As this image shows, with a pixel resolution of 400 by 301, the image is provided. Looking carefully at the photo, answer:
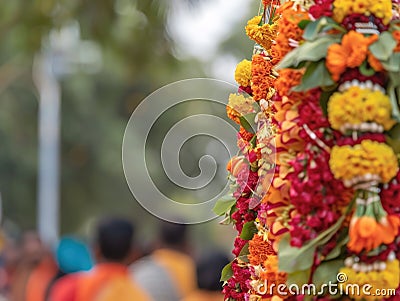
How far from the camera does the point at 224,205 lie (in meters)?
3.19

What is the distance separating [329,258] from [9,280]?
23.6 feet

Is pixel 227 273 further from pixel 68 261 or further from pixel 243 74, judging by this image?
pixel 68 261

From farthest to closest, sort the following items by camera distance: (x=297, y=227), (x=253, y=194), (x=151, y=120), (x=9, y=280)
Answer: (x=9, y=280), (x=151, y=120), (x=253, y=194), (x=297, y=227)

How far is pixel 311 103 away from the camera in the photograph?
2.57m

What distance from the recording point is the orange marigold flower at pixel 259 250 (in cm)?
295

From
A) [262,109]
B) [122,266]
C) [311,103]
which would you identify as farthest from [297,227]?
[122,266]

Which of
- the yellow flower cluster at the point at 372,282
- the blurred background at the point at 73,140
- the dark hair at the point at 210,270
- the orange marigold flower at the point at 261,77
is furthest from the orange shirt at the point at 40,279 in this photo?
the blurred background at the point at 73,140

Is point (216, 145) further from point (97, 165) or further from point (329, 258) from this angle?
point (97, 165)

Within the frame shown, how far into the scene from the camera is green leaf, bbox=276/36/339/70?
2.51 m

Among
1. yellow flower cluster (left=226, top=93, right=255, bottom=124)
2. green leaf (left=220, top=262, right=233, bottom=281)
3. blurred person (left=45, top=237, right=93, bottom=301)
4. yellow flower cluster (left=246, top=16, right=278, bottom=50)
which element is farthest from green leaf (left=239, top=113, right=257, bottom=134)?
blurred person (left=45, top=237, right=93, bottom=301)

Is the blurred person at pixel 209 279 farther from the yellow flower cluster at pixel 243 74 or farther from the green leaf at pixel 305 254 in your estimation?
the green leaf at pixel 305 254

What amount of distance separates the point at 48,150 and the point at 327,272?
24123mm

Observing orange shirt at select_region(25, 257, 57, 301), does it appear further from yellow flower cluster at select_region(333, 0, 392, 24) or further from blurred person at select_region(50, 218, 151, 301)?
yellow flower cluster at select_region(333, 0, 392, 24)

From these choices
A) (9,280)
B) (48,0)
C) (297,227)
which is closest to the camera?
(297,227)
